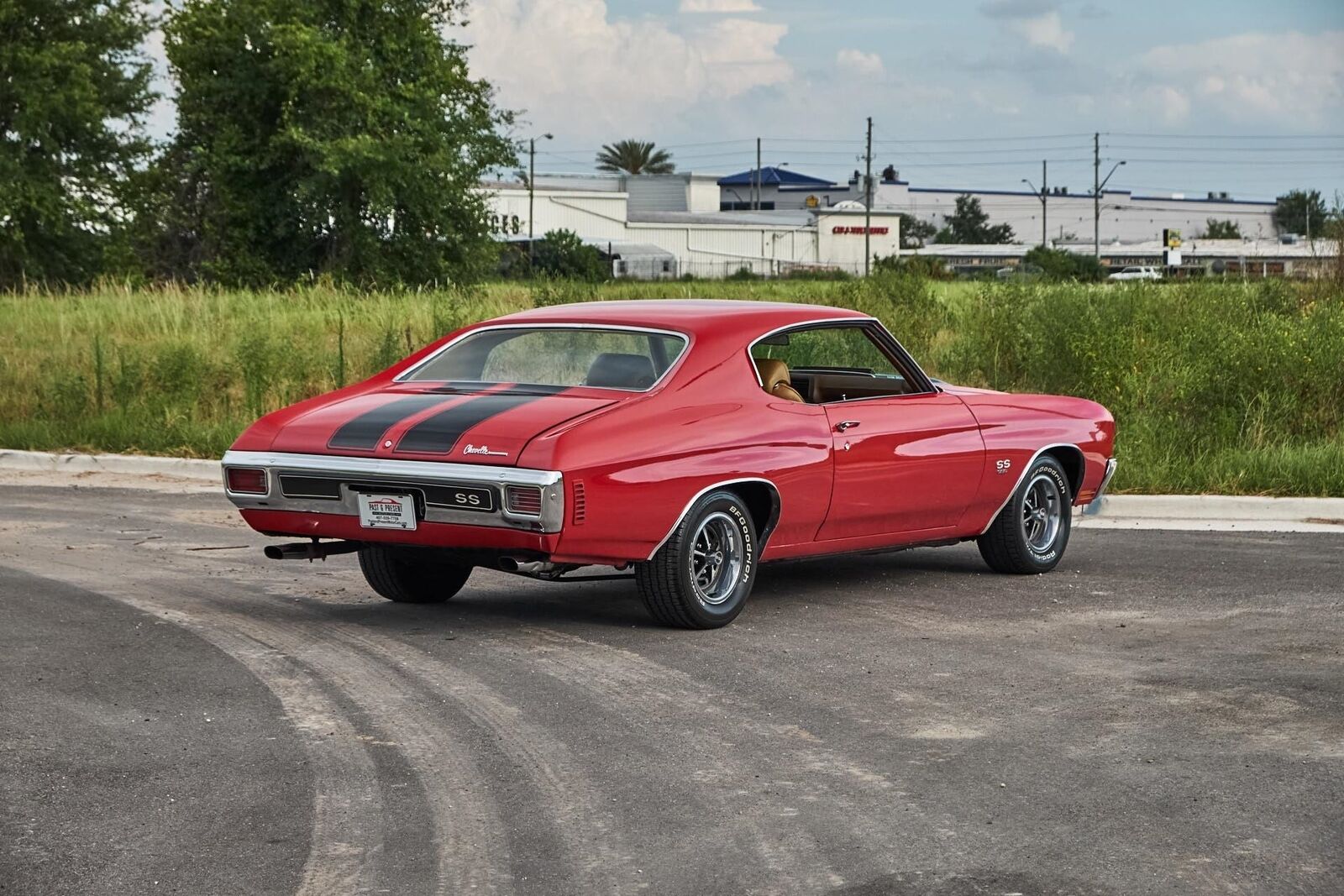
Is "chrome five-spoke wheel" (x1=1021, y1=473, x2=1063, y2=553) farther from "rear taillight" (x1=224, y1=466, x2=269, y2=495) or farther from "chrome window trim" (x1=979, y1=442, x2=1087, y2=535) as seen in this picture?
"rear taillight" (x1=224, y1=466, x2=269, y2=495)

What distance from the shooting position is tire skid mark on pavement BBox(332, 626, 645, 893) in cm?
475

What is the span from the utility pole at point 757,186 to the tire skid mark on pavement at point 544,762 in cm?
12722

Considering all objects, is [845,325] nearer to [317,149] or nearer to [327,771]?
[327,771]

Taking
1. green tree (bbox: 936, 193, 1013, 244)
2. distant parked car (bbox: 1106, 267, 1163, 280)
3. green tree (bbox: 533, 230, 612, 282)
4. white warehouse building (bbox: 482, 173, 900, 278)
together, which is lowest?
distant parked car (bbox: 1106, 267, 1163, 280)

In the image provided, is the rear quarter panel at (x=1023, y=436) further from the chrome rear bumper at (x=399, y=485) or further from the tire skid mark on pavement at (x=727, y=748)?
the chrome rear bumper at (x=399, y=485)

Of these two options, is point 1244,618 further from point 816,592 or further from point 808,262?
point 808,262

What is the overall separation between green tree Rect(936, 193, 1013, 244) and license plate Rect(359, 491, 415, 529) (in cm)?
15690

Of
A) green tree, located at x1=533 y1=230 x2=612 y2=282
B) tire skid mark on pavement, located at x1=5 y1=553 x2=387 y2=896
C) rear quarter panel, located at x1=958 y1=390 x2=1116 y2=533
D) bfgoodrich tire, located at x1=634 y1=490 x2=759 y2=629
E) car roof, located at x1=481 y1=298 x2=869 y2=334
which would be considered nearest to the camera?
tire skid mark on pavement, located at x1=5 y1=553 x2=387 y2=896

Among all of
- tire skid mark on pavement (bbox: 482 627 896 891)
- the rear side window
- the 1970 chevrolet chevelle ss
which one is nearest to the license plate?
the 1970 chevrolet chevelle ss

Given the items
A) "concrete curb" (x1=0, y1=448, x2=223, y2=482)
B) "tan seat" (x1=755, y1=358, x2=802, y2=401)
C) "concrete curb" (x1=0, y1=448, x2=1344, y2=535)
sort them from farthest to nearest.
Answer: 1. "concrete curb" (x1=0, y1=448, x2=223, y2=482)
2. "concrete curb" (x1=0, y1=448, x2=1344, y2=535)
3. "tan seat" (x1=755, y1=358, x2=802, y2=401)

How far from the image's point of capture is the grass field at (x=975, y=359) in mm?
14914

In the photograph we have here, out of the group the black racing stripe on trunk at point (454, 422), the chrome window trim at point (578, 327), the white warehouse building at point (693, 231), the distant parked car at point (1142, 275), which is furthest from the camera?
the white warehouse building at point (693, 231)

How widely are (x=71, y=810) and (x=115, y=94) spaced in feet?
158

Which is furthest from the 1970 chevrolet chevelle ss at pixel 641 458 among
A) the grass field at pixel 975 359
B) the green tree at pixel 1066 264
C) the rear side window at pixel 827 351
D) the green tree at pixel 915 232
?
the green tree at pixel 915 232
